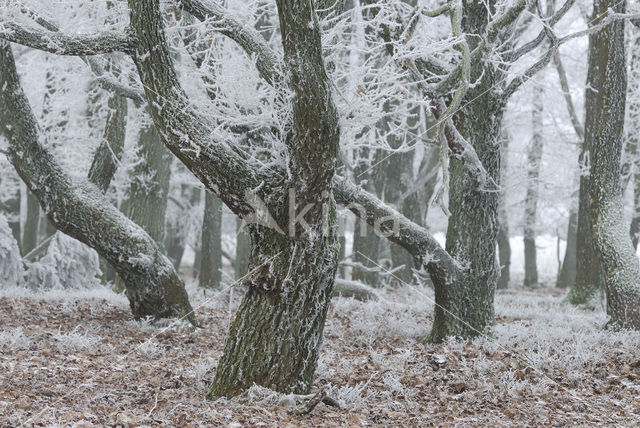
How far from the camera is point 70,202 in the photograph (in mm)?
7590

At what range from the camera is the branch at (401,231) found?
22.2 ft

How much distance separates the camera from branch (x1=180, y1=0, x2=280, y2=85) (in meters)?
5.30

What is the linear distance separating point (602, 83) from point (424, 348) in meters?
4.26

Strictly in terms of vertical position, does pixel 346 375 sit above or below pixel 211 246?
below

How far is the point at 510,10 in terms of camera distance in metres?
6.16

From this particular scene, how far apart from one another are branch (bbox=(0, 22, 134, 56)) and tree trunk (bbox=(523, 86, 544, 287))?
1399 centimetres

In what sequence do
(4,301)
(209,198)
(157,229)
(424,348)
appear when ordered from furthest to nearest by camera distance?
(209,198) < (157,229) < (4,301) < (424,348)

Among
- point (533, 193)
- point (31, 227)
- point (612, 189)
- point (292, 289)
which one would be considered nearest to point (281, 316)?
point (292, 289)

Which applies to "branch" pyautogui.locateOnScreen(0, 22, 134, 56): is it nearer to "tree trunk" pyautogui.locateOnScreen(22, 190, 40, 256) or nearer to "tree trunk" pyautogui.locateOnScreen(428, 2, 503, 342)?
"tree trunk" pyautogui.locateOnScreen(428, 2, 503, 342)

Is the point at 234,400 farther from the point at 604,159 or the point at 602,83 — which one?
the point at 602,83

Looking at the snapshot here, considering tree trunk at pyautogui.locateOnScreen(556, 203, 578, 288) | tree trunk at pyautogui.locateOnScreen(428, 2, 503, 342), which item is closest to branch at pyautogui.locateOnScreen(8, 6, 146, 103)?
tree trunk at pyautogui.locateOnScreen(428, 2, 503, 342)

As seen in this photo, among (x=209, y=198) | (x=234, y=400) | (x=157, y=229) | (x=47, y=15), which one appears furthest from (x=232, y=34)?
(x=209, y=198)

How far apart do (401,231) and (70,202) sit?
411cm

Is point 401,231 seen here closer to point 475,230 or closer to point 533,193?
point 475,230
